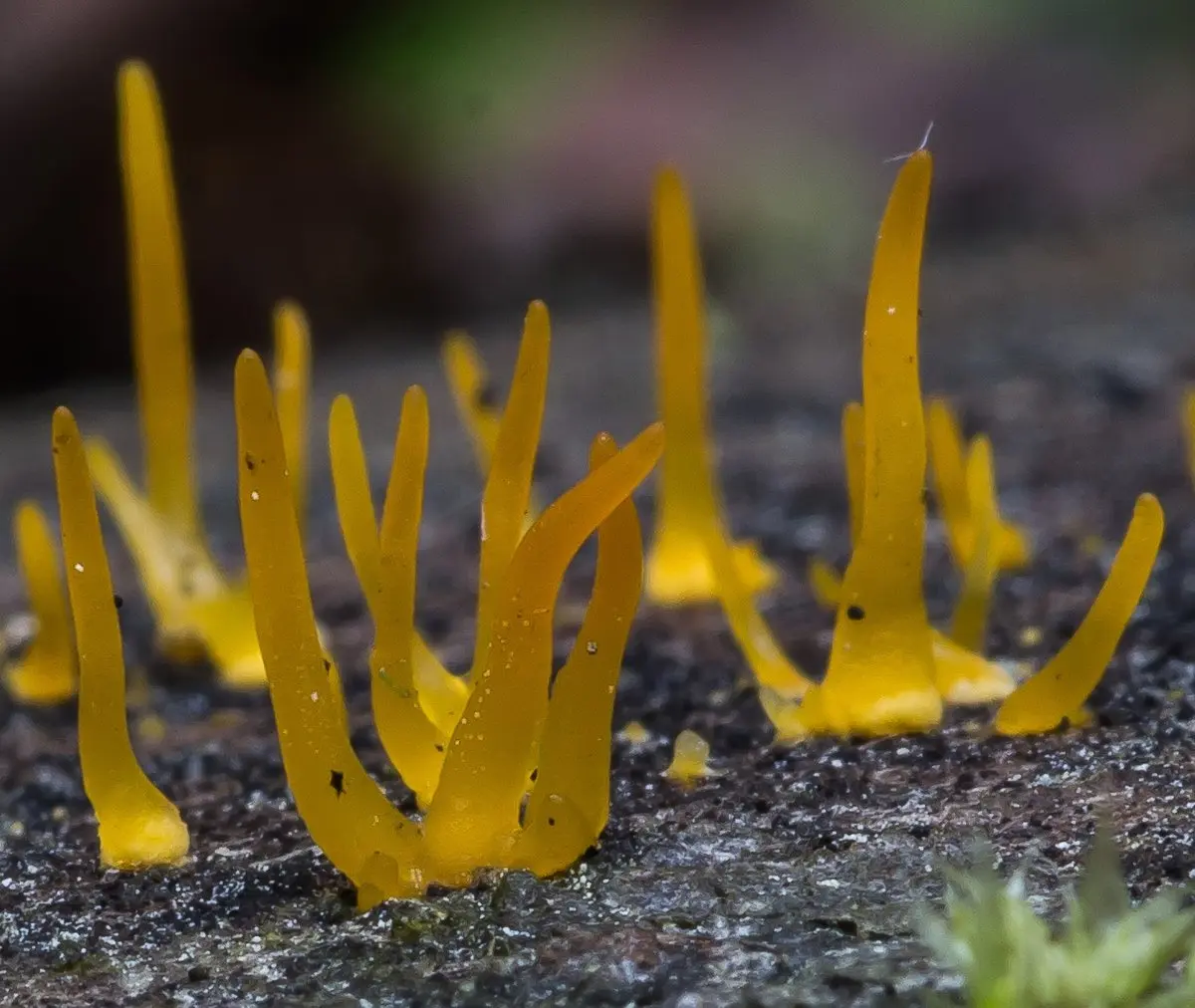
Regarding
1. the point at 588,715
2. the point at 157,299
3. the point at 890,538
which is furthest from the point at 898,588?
the point at 157,299

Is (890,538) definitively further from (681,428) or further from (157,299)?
(157,299)

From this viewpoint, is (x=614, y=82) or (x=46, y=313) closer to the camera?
(x=46, y=313)

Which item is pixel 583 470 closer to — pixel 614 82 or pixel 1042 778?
pixel 1042 778

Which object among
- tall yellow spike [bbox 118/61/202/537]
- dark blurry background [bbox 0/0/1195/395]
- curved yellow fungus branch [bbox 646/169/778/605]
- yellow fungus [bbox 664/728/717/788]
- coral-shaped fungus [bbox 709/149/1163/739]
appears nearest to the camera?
coral-shaped fungus [bbox 709/149/1163/739]

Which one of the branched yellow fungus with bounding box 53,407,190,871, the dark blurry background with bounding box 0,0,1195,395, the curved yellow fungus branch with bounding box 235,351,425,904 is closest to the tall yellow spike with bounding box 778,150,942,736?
the curved yellow fungus branch with bounding box 235,351,425,904

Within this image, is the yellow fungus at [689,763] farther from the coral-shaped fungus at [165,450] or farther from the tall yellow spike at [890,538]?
the coral-shaped fungus at [165,450]

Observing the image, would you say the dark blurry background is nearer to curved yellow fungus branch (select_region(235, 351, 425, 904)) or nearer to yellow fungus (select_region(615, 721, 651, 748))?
yellow fungus (select_region(615, 721, 651, 748))

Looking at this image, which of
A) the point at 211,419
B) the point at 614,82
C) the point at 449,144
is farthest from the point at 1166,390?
the point at 614,82
